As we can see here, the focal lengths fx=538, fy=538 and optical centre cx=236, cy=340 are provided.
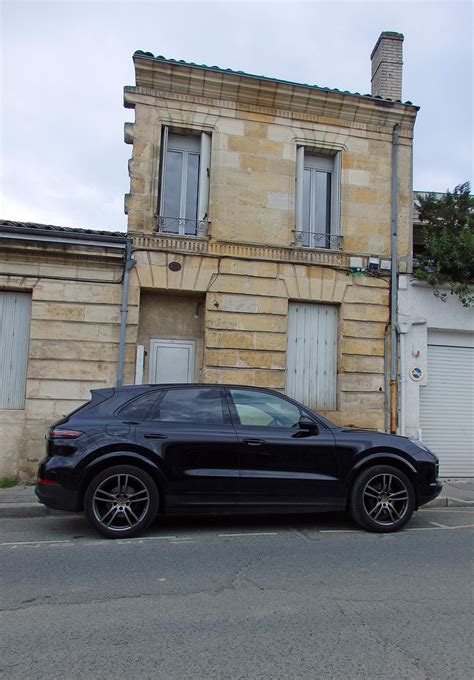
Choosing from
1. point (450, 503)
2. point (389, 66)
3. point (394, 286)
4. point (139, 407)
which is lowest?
point (450, 503)

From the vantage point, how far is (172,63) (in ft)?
32.3

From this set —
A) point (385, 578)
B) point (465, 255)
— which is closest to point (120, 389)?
point (385, 578)

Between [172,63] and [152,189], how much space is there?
2.32 meters

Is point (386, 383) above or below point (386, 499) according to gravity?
above

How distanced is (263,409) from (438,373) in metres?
6.02

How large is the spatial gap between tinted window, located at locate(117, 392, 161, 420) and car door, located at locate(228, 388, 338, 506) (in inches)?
36.4

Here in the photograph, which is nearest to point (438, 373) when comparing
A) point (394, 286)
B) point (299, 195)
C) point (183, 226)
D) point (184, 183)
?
point (394, 286)

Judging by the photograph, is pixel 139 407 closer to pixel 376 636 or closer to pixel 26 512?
pixel 26 512

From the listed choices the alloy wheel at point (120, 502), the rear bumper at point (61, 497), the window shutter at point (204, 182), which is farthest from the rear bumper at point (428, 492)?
the window shutter at point (204, 182)

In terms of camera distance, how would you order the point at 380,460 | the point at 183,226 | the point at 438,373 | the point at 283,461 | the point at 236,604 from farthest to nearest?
the point at 438,373, the point at 183,226, the point at 380,460, the point at 283,461, the point at 236,604

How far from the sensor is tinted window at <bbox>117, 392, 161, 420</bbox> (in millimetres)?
5863

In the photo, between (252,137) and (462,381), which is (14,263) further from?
(462,381)

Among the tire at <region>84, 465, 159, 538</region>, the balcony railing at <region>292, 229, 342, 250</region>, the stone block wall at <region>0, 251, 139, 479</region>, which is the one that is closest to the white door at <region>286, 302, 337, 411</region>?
the balcony railing at <region>292, 229, 342, 250</region>

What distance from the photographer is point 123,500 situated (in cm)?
558
